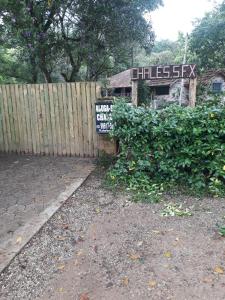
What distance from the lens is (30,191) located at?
14.3 feet

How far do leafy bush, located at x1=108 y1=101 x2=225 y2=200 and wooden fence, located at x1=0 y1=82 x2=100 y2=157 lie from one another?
126 centimetres

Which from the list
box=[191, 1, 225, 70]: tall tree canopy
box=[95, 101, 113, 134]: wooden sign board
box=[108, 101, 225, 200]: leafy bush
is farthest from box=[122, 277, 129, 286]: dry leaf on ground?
box=[191, 1, 225, 70]: tall tree canopy

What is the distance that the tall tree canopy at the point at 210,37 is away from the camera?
18.6 metres

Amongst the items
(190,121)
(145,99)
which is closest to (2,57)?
(145,99)

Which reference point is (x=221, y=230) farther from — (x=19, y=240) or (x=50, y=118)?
(x=50, y=118)

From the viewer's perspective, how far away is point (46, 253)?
278cm

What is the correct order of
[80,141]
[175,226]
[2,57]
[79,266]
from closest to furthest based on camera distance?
[79,266] → [175,226] → [80,141] → [2,57]

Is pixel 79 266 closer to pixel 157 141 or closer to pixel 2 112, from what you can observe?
pixel 157 141

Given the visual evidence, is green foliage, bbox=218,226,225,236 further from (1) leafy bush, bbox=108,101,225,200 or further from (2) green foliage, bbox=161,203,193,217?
(1) leafy bush, bbox=108,101,225,200

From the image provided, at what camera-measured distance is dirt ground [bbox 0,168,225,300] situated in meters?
2.26

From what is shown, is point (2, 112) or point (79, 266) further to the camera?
point (2, 112)

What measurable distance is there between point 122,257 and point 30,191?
7.27ft

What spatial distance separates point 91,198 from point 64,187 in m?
0.59

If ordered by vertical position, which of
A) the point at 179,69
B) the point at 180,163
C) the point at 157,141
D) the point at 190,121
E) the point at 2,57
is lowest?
the point at 180,163
